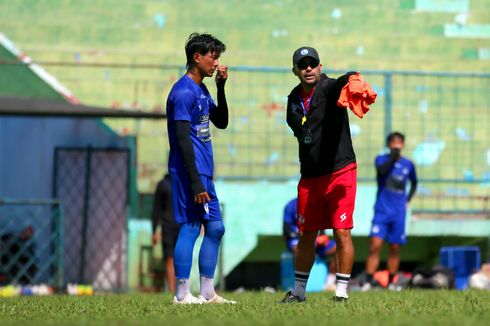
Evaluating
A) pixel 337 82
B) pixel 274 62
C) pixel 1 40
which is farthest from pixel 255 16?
pixel 337 82

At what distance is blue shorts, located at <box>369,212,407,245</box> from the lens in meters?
15.1

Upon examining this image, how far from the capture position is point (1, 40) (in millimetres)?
17688

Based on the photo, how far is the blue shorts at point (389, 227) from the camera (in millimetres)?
15062

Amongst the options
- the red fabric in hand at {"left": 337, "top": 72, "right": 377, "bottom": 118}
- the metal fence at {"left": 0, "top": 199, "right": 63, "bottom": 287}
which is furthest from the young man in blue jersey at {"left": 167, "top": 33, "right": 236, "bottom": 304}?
the metal fence at {"left": 0, "top": 199, "right": 63, "bottom": 287}

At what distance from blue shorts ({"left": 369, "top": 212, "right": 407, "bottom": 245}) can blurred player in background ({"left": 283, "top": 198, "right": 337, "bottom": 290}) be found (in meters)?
0.63

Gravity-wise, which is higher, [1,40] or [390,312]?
[1,40]

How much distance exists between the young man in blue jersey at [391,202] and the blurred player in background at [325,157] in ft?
22.0

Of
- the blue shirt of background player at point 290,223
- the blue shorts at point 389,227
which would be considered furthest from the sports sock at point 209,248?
the blue shorts at point 389,227

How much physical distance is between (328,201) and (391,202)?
6.98 metres

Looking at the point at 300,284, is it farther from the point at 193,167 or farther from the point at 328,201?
the point at 193,167

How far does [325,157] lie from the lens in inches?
325

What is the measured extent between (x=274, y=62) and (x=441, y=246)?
3871 millimetres

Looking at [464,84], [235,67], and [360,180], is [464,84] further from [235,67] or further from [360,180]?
[235,67]

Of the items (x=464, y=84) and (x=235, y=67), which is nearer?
(x=235, y=67)
